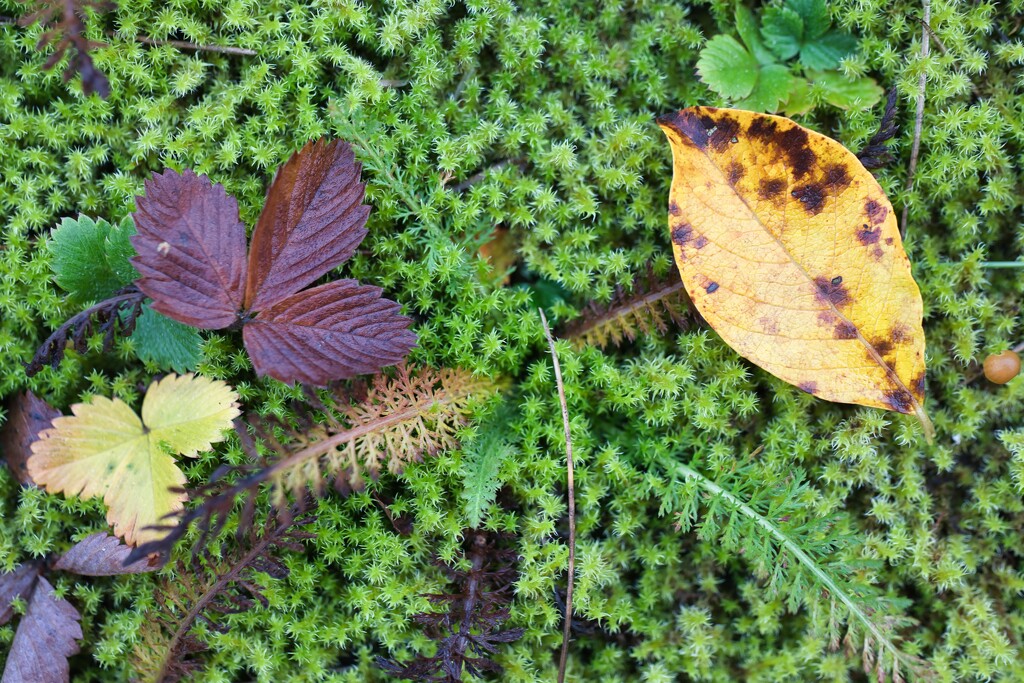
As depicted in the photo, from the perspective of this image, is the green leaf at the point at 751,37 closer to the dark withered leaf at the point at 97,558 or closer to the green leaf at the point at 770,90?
the green leaf at the point at 770,90

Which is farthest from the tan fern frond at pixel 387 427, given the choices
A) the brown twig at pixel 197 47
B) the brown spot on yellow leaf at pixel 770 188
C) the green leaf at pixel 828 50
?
the green leaf at pixel 828 50

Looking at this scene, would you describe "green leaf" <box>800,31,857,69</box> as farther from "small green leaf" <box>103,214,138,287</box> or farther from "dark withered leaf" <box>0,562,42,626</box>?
"dark withered leaf" <box>0,562,42,626</box>

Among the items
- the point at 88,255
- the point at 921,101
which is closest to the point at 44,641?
the point at 88,255

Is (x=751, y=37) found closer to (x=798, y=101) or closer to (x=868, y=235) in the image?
(x=798, y=101)

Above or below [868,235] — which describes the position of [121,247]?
above

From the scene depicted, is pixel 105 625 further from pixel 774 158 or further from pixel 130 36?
pixel 774 158
